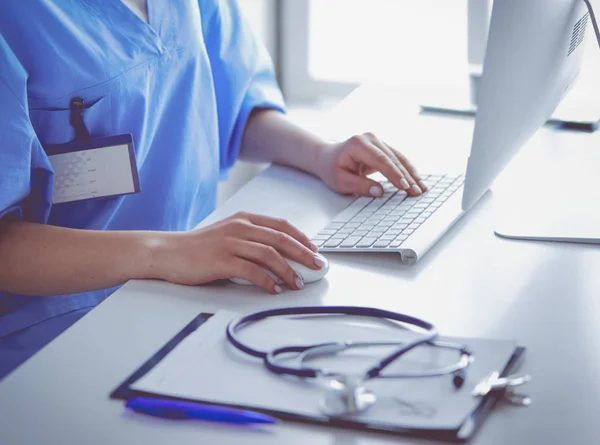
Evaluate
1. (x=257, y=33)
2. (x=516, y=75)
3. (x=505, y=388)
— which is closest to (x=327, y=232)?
(x=516, y=75)

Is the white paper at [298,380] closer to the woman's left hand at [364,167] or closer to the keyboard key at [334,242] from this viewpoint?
the keyboard key at [334,242]

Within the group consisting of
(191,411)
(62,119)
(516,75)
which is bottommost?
(191,411)

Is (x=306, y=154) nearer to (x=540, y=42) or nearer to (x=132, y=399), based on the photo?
(x=540, y=42)

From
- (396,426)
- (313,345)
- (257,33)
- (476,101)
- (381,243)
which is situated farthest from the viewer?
(257,33)

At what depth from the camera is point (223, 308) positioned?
3.30 feet

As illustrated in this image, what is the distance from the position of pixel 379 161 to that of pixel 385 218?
0.44 ft

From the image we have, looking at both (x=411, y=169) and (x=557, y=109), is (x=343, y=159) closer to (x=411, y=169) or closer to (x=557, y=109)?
(x=411, y=169)

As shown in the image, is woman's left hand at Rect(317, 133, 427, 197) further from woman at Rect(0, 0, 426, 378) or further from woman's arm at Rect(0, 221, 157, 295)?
woman's arm at Rect(0, 221, 157, 295)

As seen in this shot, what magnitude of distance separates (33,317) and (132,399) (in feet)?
1.62

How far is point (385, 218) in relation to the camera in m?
1.21

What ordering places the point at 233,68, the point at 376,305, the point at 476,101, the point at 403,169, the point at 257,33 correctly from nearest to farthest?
the point at 376,305
the point at 403,169
the point at 233,68
the point at 476,101
the point at 257,33

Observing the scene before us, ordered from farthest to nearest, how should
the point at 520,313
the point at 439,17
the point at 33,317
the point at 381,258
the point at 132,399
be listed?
the point at 439,17, the point at 33,317, the point at 381,258, the point at 520,313, the point at 132,399

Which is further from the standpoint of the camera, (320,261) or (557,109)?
(557,109)

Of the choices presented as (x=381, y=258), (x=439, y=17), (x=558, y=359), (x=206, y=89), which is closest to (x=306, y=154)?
(x=206, y=89)
